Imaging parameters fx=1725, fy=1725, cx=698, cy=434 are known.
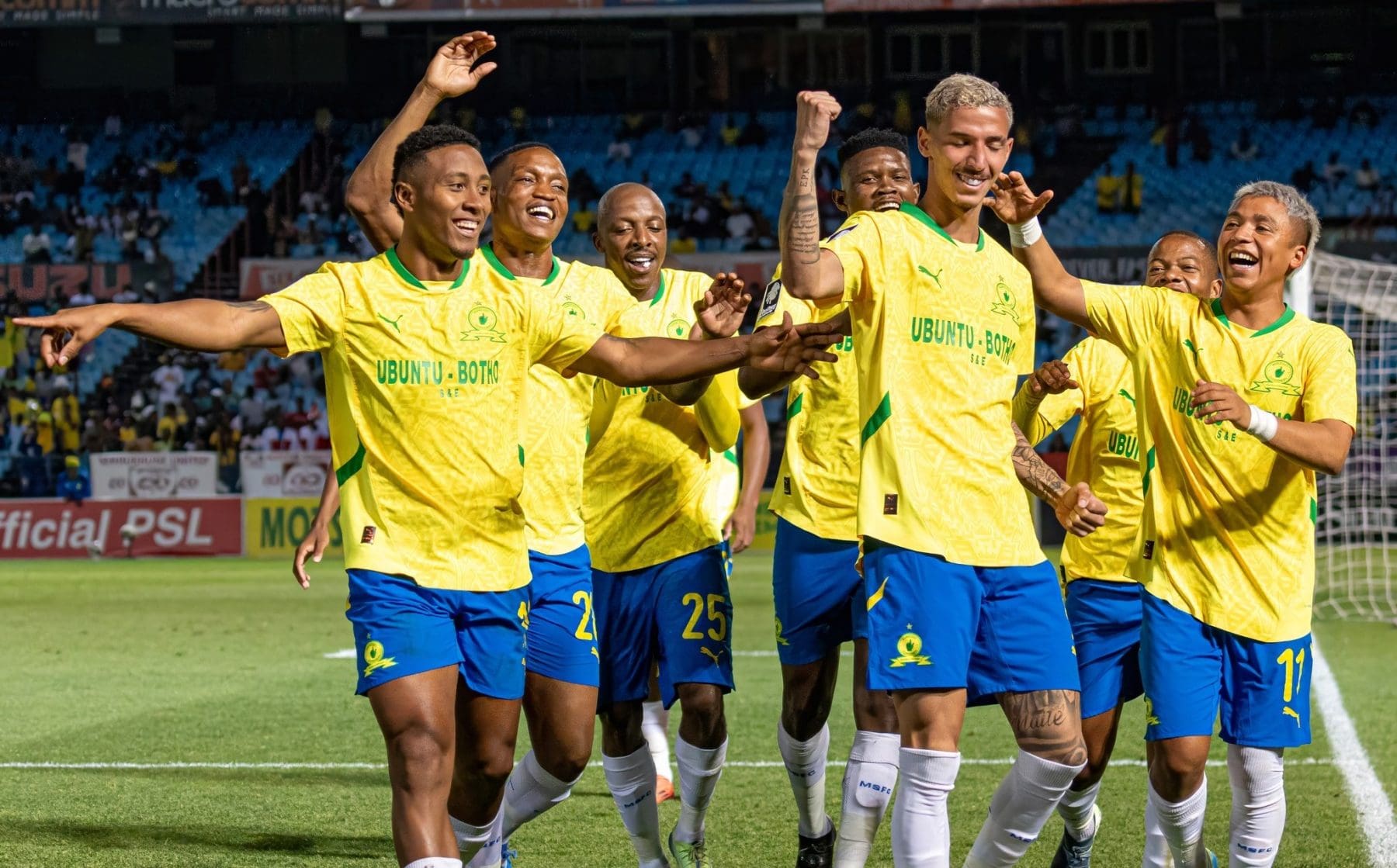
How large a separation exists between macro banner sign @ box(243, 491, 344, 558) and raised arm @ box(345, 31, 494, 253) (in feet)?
69.4

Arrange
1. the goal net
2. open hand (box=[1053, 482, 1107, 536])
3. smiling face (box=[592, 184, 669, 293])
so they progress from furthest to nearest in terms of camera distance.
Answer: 1. the goal net
2. smiling face (box=[592, 184, 669, 293])
3. open hand (box=[1053, 482, 1107, 536])

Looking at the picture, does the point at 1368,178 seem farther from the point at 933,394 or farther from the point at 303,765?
the point at 933,394

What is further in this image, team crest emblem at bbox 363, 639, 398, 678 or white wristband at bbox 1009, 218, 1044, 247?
white wristband at bbox 1009, 218, 1044, 247

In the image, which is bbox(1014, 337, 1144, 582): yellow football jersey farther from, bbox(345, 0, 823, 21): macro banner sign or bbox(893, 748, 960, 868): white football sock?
bbox(345, 0, 823, 21): macro banner sign

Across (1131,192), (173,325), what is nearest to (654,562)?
(173,325)

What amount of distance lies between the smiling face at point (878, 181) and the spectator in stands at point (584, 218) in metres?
28.2

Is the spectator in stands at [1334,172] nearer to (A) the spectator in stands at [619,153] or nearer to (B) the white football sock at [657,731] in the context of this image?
(A) the spectator in stands at [619,153]

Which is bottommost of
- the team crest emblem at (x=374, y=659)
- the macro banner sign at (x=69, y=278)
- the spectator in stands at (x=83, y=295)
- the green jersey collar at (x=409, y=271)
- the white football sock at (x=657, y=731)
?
the white football sock at (x=657, y=731)

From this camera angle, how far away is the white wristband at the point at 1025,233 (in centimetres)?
535

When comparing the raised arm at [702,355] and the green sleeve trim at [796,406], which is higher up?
the raised arm at [702,355]

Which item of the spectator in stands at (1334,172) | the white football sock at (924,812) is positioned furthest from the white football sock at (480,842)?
the spectator in stands at (1334,172)

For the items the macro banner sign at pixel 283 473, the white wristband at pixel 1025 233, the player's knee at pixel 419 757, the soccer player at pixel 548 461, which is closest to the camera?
the player's knee at pixel 419 757

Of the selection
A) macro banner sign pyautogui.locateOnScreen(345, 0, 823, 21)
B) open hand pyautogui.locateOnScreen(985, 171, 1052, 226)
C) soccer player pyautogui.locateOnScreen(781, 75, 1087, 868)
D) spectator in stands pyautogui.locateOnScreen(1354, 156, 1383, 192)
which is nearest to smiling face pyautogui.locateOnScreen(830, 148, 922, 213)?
open hand pyautogui.locateOnScreen(985, 171, 1052, 226)

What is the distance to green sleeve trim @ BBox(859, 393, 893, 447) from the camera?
5.04 metres
